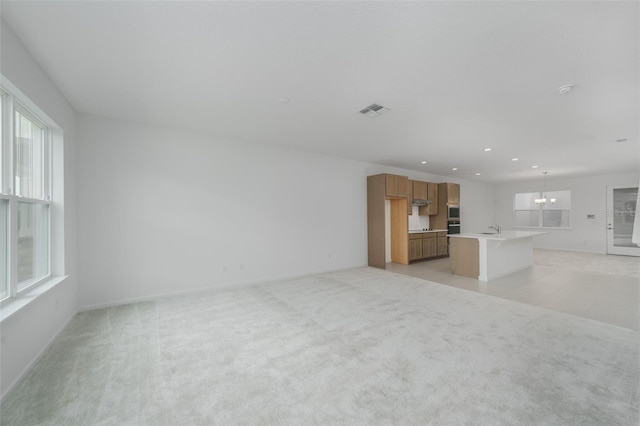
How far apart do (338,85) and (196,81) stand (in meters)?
1.55

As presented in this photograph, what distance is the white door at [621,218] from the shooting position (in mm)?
8281

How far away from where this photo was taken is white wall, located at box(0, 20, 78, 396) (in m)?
1.96

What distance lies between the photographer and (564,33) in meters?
2.02

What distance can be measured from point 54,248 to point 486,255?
22.6 ft

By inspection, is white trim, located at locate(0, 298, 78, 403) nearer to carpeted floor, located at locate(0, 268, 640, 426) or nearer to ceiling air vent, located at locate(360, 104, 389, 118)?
carpeted floor, located at locate(0, 268, 640, 426)

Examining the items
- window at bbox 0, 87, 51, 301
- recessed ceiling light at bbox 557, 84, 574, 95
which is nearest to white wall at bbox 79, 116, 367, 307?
window at bbox 0, 87, 51, 301

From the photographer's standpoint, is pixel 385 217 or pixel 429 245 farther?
pixel 429 245

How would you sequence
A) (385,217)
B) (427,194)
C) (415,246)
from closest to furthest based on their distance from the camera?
(385,217) → (415,246) → (427,194)

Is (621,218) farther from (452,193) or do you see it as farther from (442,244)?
(442,244)

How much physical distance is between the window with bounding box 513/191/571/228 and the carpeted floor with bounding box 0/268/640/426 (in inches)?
343

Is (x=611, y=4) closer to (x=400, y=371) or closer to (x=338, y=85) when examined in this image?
(x=338, y=85)

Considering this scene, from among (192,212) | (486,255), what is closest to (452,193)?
(486,255)

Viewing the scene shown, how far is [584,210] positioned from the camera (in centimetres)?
912

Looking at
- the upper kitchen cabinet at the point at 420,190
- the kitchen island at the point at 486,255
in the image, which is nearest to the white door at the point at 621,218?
the kitchen island at the point at 486,255
